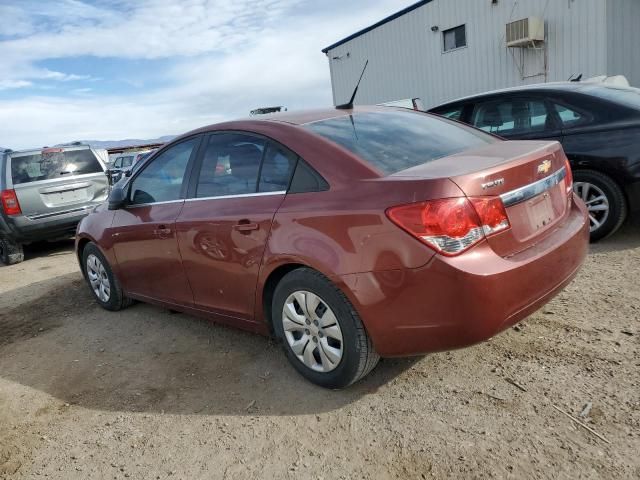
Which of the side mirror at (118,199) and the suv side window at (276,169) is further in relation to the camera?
the side mirror at (118,199)

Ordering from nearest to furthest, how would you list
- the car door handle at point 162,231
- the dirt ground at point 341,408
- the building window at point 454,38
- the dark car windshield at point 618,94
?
the dirt ground at point 341,408
the car door handle at point 162,231
the dark car windshield at point 618,94
the building window at point 454,38

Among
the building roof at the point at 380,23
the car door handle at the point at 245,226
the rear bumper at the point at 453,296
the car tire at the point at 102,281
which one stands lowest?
the car tire at the point at 102,281

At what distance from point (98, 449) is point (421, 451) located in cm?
168

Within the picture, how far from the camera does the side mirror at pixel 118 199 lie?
4.22 meters

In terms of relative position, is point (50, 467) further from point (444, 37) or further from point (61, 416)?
point (444, 37)

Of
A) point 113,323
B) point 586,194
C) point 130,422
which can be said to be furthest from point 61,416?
point 586,194

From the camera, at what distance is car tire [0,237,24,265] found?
7.89m

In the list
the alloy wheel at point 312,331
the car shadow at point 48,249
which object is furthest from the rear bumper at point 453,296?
the car shadow at point 48,249

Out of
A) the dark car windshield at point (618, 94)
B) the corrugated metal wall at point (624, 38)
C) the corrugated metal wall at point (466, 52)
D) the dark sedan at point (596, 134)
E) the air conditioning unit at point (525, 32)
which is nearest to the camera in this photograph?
the dark sedan at point (596, 134)

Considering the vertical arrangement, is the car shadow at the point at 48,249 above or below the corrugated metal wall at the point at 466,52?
below

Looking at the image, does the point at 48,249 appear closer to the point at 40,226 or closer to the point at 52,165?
the point at 40,226

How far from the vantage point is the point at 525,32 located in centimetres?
1389

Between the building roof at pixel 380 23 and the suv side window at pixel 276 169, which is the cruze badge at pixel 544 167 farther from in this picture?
the building roof at pixel 380 23

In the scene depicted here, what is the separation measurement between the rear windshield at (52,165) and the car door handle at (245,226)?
20.4ft
